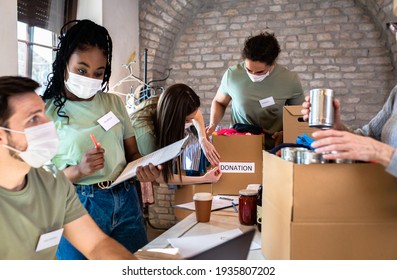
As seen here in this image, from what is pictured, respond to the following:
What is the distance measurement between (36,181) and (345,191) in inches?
29.3

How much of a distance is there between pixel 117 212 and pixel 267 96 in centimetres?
114

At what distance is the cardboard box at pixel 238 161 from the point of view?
67.9 inches

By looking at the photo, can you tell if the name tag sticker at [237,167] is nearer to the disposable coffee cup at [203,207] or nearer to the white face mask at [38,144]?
the disposable coffee cup at [203,207]

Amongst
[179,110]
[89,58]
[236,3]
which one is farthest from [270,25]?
[89,58]

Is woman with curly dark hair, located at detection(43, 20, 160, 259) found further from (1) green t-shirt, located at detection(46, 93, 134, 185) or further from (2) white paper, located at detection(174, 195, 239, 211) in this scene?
(2) white paper, located at detection(174, 195, 239, 211)

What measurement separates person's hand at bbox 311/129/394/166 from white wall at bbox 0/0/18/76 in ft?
5.42

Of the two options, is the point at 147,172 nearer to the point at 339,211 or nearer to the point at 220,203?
the point at 220,203

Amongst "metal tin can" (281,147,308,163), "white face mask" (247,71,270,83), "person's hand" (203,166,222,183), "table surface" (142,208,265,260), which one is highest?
"white face mask" (247,71,270,83)

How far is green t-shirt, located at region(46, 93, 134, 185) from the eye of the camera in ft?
4.31

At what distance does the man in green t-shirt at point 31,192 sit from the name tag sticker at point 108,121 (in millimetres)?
382

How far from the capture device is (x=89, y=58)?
4.42ft

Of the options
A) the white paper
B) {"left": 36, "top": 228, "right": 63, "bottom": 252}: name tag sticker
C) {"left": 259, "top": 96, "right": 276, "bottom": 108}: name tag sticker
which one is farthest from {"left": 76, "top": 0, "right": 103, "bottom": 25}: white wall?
{"left": 36, "top": 228, "right": 63, "bottom": 252}: name tag sticker

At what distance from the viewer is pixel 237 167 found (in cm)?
175

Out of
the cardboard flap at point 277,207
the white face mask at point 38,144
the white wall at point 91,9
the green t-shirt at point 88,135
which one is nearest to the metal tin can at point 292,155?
the cardboard flap at point 277,207
